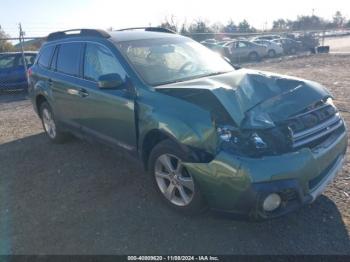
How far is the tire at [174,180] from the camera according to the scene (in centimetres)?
352

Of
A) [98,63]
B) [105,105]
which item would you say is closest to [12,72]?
[98,63]

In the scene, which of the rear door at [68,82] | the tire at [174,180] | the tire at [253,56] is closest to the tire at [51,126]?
the rear door at [68,82]

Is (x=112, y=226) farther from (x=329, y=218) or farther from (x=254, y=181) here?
(x=329, y=218)

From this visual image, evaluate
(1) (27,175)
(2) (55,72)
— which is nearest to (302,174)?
(1) (27,175)

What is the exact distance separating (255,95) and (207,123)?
1.91 ft

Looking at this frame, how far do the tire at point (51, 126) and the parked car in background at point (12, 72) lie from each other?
7.43m

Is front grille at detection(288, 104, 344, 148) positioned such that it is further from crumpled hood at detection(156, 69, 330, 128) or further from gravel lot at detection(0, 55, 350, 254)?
gravel lot at detection(0, 55, 350, 254)

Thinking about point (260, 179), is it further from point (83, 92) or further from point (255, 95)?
point (83, 92)

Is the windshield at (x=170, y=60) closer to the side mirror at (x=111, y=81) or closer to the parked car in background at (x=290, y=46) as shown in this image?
the side mirror at (x=111, y=81)

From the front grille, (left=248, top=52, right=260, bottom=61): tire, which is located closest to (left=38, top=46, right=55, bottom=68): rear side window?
the front grille

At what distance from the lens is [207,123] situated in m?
3.27

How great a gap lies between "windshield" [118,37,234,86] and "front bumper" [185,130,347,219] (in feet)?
4.29

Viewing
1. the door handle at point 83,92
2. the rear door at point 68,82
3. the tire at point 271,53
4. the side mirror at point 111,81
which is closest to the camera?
the side mirror at point 111,81

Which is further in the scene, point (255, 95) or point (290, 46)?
point (290, 46)
